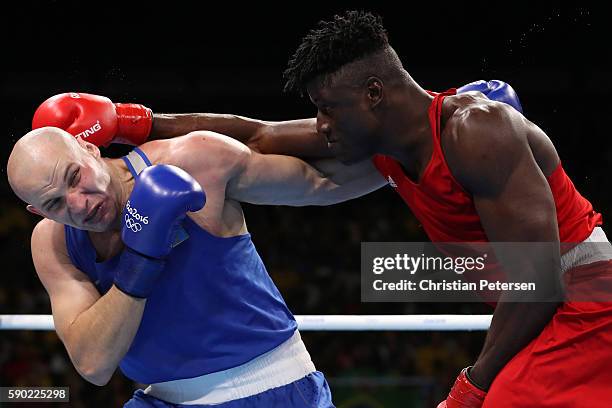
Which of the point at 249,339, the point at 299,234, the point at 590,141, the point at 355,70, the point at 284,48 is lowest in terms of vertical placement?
the point at 299,234

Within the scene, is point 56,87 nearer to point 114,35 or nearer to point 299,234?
point 114,35

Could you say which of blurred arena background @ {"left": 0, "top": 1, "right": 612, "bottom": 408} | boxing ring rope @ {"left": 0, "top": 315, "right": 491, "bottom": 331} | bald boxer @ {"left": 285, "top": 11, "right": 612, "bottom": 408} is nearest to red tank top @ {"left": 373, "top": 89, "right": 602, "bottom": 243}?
bald boxer @ {"left": 285, "top": 11, "right": 612, "bottom": 408}

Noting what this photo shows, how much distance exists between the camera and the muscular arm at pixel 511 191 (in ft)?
6.64

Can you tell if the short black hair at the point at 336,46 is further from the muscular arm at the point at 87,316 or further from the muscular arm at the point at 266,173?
the muscular arm at the point at 87,316

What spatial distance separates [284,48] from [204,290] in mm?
5285

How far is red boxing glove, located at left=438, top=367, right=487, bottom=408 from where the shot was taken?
87.7 inches

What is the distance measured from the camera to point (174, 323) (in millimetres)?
2289

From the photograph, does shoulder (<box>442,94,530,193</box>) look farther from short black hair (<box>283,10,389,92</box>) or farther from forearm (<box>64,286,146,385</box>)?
forearm (<box>64,286,146,385</box>)

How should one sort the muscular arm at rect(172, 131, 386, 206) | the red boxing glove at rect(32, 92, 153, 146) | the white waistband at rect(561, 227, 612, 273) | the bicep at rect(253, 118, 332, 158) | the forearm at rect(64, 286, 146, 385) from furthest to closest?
the bicep at rect(253, 118, 332, 158)
the red boxing glove at rect(32, 92, 153, 146)
the muscular arm at rect(172, 131, 386, 206)
the white waistband at rect(561, 227, 612, 273)
the forearm at rect(64, 286, 146, 385)

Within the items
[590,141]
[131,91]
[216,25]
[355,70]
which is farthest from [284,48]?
[355,70]

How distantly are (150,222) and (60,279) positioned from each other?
0.38m

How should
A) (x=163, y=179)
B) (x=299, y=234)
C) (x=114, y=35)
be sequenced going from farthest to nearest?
(x=299, y=234) < (x=114, y=35) < (x=163, y=179)

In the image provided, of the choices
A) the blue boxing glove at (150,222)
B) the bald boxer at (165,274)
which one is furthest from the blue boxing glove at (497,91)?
the blue boxing glove at (150,222)

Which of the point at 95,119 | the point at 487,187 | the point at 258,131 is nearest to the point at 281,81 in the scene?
the point at 258,131
